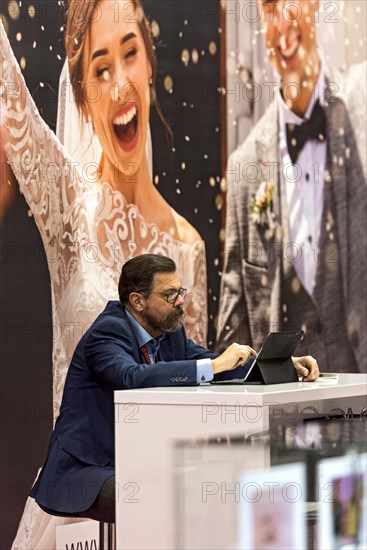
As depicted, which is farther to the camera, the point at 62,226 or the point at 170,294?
the point at 62,226

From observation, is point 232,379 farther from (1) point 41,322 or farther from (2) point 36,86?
(2) point 36,86

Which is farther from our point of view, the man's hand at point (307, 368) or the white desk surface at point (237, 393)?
the man's hand at point (307, 368)

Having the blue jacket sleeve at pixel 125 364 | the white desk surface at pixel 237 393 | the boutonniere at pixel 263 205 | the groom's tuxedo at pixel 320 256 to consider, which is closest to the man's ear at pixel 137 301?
the blue jacket sleeve at pixel 125 364

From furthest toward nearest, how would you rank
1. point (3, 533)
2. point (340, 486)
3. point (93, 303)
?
point (93, 303), point (3, 533), point (340, 486)

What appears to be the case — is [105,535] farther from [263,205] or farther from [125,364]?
[263,205]

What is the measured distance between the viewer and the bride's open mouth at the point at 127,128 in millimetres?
5094

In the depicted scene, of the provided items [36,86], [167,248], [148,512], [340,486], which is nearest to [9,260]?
[36,86]

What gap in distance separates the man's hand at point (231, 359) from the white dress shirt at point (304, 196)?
282cm

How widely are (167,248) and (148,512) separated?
2478 mm

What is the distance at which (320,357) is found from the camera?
20.9ft

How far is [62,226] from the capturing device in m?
4.70

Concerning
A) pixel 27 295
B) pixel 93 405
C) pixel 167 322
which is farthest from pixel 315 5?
pixel 93 405

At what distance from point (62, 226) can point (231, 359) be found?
152 centimetres

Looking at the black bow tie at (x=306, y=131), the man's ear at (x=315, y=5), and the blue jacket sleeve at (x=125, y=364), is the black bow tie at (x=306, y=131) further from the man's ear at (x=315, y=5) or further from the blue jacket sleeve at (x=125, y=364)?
the blue jacket sleeve at (x=125, y=364)
